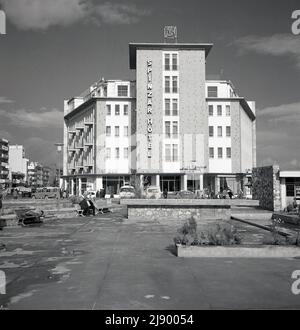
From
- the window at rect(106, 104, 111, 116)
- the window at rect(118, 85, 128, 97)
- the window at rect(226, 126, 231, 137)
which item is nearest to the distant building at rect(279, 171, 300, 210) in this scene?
the window at rect(226, 126, 231, 137)

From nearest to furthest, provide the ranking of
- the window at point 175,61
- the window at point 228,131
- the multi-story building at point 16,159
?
the window at point 175,61 < the window at point 228,131 < the multi-story building at point 16,159

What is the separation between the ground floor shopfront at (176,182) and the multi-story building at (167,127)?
5.8 inches

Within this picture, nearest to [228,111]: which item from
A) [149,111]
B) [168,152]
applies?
[168,152]

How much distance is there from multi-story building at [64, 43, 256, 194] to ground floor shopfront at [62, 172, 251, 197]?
0.15 m

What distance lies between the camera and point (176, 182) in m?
57.8

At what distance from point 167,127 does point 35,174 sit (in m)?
142

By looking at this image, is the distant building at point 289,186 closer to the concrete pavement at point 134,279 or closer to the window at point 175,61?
the concrete pavement at point 134,279

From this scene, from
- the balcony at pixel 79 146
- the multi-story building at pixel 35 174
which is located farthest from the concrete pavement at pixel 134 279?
the multi-story building at pixel 35 174

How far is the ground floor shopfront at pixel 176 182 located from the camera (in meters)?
56.8

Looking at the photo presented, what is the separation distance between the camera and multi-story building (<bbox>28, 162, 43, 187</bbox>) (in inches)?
6880

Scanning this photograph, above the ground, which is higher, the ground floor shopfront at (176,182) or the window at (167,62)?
the window at (167,62)

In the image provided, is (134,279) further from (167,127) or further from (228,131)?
(228,131)

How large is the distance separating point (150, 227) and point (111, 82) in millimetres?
48379
